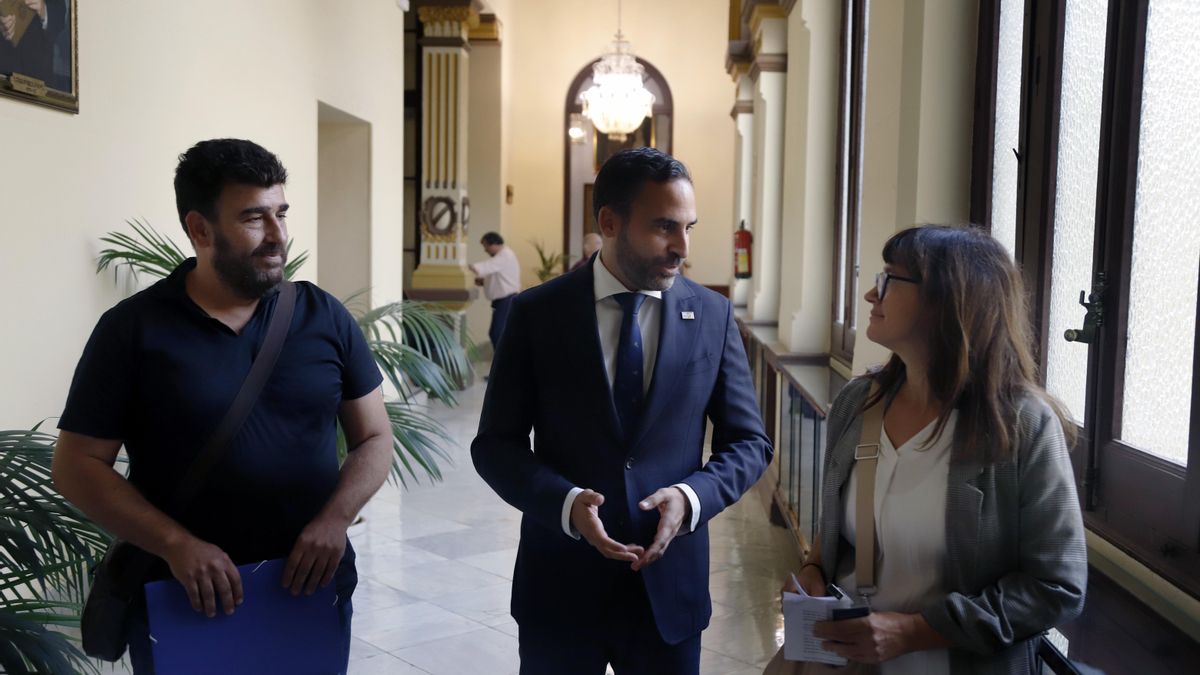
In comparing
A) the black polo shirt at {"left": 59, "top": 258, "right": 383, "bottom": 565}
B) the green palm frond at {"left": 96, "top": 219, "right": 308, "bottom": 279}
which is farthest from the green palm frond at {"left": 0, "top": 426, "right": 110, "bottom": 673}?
the green palm frond at {"left": 96, "top": 219, "right": 308, "bottom": 279}

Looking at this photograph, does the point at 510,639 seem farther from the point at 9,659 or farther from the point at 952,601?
the point at 952,601

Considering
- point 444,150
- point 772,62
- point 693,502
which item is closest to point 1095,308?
point 693,502

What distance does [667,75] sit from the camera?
57.4 feet

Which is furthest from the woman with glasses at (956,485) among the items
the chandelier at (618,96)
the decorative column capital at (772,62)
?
the chandelier at (618,96)

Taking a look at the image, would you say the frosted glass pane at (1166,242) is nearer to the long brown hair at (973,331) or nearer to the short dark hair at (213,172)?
the long brown hair at (973,331)

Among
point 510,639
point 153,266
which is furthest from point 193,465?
point 153,266

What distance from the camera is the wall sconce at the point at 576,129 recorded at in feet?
53.3

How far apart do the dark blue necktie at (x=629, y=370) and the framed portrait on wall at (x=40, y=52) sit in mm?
2858

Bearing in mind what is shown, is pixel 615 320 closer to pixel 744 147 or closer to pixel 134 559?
pixel 134 559

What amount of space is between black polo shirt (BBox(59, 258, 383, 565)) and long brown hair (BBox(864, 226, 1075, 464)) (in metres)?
1.18

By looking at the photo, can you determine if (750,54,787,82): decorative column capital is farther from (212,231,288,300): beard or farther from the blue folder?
the blue folder

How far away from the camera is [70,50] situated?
171 inches

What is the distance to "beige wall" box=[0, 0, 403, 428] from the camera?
13.7 feet

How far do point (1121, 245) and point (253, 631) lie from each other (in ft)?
6.75
